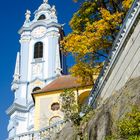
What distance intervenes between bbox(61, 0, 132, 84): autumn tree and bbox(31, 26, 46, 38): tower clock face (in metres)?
49.9

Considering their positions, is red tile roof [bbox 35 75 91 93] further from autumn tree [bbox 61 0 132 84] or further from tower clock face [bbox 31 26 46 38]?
tower clock face [bbox 31 26 46 38]

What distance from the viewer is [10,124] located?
236 feet

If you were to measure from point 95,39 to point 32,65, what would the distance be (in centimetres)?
4846

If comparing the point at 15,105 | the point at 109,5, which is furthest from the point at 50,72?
the point at 109,5

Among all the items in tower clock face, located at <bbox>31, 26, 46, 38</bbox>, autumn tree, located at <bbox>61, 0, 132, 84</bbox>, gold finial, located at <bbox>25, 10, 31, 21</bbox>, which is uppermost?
gold finial, located at <bbox>25, 10, 31, 21</bbox>

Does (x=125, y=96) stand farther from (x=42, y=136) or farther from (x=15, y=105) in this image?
(x=15, y=105)

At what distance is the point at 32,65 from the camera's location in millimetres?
75625

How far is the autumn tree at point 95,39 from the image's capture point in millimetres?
27828

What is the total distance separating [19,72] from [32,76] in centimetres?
233

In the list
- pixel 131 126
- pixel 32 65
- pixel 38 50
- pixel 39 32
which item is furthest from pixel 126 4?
pixel 39 32

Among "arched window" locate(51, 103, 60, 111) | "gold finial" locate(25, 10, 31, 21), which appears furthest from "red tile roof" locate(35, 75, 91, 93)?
"gold finial" locate(25, 10, 31, 21)

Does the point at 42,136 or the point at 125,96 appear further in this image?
the point at 42,136

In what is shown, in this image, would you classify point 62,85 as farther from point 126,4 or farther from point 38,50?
point 38,50

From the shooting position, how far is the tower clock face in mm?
79500
